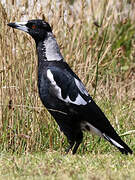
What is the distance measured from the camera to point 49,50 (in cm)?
464

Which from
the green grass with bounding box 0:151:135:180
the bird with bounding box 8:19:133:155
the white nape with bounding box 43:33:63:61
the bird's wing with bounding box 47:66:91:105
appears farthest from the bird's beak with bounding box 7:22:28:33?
the green grass with bounding box 0:151:135:180

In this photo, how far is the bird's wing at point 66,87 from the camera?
14.2ft

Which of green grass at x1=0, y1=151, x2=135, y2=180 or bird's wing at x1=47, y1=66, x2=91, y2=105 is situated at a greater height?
bird's wing at x1=47, y1=66, x2=91, y2=105

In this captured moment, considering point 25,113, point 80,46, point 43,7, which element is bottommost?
point 25,113

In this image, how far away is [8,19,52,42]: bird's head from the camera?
4634 mm

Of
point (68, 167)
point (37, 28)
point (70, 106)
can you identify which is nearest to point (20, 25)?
point (37, 28)

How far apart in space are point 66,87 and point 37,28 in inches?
28.7

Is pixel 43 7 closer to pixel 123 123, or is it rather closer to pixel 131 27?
pixel 123 123

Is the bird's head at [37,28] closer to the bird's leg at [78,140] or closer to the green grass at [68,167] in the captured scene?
the bird's leg at [78,140]

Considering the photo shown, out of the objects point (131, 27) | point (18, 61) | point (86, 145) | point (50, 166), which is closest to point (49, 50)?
point (18, 61)

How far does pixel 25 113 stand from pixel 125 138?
113 centimetres

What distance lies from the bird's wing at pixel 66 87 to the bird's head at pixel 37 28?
46 centimetres

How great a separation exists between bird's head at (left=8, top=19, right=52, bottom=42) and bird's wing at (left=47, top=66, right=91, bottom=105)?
0.46 metres

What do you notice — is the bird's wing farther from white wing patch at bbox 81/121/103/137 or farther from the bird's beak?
the bird's beak
